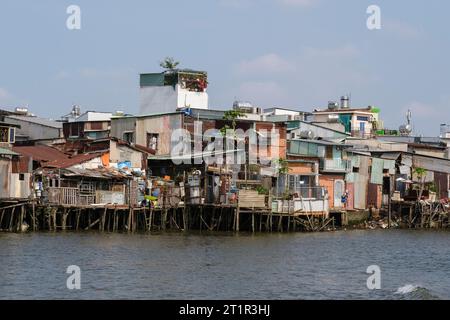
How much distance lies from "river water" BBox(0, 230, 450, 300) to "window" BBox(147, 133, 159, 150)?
9659mm

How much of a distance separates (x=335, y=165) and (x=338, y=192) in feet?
5.75

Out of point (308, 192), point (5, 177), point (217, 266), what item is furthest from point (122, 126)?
point (217, 266)

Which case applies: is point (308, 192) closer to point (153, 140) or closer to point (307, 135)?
point (307, 135)

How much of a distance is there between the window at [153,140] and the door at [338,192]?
464 inches

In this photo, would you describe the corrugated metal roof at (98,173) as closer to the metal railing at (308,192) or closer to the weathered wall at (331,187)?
the metal railing at (308,192)

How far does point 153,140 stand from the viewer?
54.4 metres

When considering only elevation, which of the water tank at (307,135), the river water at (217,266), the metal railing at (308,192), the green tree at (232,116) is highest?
the green tree at (232,116)

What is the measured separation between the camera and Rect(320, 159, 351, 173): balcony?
56.1 meters

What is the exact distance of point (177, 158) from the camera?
2004 inches

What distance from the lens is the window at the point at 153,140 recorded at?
54.2 meters

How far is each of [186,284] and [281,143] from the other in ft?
87.3

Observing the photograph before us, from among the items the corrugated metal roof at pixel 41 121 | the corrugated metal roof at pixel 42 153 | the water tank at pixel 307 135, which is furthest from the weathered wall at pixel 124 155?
the corrugated metal roof at pixel 41 121
